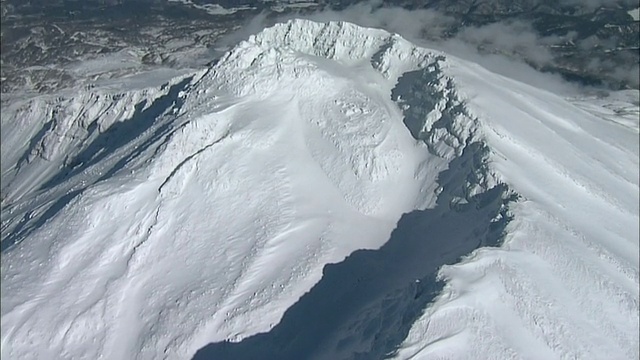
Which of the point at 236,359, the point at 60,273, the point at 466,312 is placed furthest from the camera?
the point at 60,273

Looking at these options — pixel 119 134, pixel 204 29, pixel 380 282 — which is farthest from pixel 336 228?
pixel 204 29

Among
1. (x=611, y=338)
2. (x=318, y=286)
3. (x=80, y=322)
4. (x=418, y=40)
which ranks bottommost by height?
(x=418, y=40)

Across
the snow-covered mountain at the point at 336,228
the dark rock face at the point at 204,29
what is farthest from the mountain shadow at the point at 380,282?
the dark rock face at the point at 204,29

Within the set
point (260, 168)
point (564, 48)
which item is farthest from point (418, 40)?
point (260, 168)

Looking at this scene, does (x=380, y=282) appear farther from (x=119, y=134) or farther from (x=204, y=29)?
(x=204, y=29)

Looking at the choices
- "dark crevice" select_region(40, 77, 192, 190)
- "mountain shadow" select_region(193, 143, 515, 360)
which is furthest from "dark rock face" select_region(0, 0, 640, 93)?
"mountain shadow" select_region(193, 143, 515, 360)

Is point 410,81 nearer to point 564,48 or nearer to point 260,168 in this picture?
point 260,168

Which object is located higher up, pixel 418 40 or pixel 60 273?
pixel 60 273
